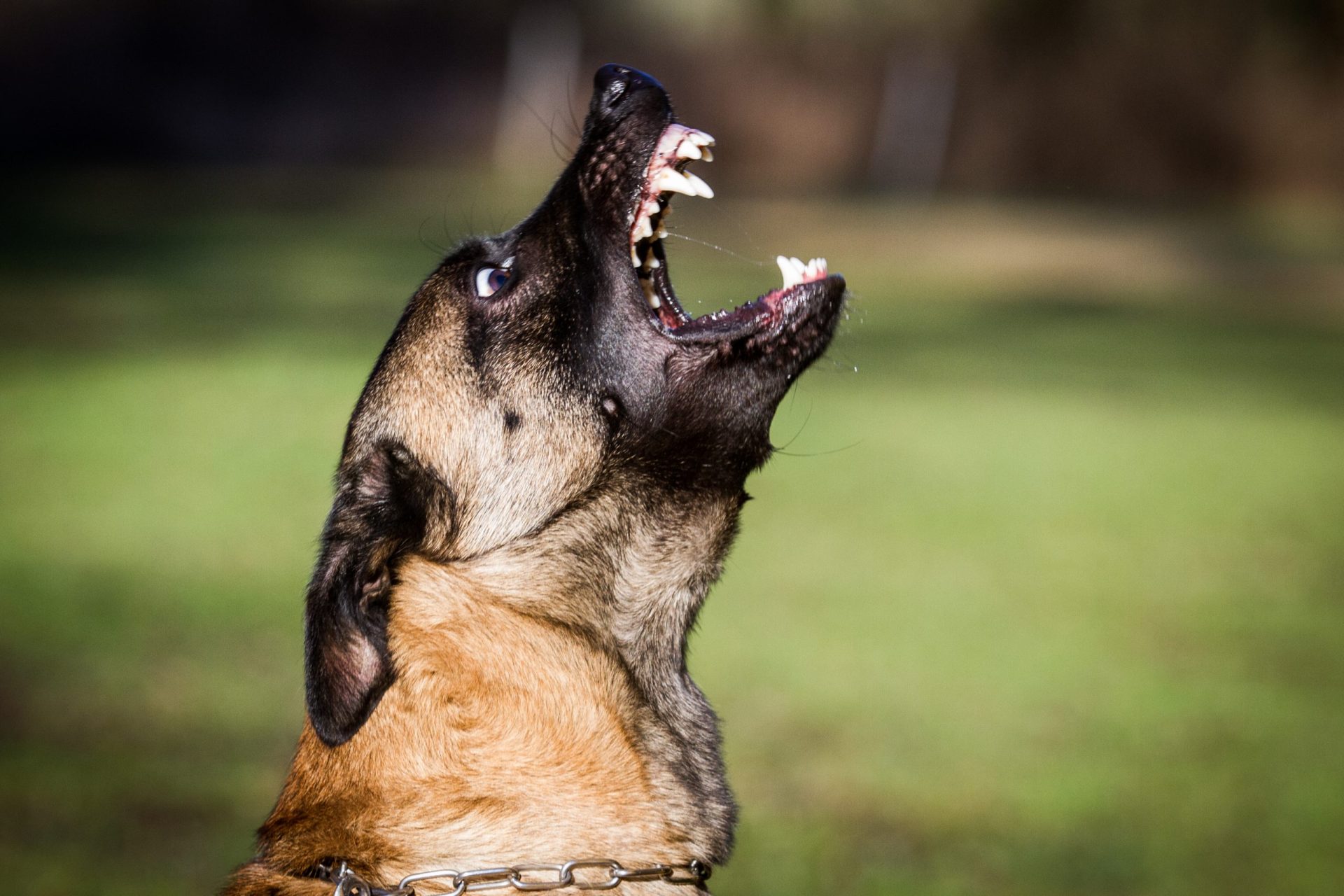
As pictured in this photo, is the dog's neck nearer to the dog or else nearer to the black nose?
the dog

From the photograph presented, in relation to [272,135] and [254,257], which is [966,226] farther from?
[272,135]

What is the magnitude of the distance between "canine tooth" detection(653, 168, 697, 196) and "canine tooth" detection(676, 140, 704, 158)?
42 mm

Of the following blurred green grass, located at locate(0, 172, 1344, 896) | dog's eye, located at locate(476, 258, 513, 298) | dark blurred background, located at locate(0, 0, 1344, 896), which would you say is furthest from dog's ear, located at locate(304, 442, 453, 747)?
dark blurred background, located at locate(0, 0, 1344, 896)

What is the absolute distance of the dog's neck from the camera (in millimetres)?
2611

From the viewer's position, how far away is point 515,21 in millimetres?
35062

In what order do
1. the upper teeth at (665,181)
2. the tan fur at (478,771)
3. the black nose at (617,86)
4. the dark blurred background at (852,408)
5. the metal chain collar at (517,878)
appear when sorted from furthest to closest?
the dark blurred background at (852,408)
the black nose at (617,86)
the upper teeth at (665,181)
the tan fur at (478,771)
the metal chain collar at (517,878)

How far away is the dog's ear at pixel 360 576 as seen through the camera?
2557mm

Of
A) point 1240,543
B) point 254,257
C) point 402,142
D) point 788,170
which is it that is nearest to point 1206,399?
point 1240,543

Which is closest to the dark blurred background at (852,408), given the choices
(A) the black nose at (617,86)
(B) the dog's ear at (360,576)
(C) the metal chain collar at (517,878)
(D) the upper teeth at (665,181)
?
(A) the black nose at (617,86)

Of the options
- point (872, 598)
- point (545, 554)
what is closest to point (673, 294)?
point (545, 554)

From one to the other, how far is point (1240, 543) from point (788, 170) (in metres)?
25.4

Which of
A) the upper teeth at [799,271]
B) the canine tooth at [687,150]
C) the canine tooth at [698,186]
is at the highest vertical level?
the canine tooth at [687,150]

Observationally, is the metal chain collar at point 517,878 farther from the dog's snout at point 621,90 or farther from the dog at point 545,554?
the dog's snout at point 621,90

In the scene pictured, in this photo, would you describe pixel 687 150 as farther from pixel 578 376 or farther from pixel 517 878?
pixel 517 878
